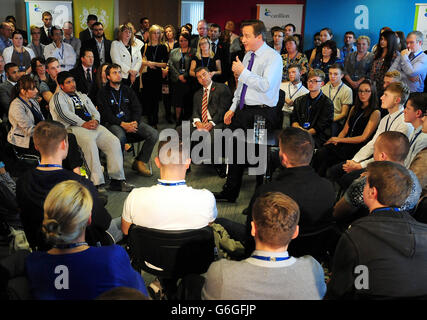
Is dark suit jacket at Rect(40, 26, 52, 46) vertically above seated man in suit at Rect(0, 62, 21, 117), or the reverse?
dark suit jacket at Rect(40, 26, 52, 46)

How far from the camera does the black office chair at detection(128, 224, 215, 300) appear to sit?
2.05 m

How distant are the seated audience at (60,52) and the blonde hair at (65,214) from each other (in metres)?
5.83

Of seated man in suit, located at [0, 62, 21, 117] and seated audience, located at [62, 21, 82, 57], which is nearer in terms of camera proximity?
seated man in suit, located at [0, 62, 21, 117]

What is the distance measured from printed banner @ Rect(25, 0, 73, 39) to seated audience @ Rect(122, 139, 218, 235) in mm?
7598

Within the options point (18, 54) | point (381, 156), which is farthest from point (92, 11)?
point (381, 156)

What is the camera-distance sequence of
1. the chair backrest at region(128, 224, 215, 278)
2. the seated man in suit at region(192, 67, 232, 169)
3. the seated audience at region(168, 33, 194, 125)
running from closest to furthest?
1. the chair backrest at region(128, 224, 215, 278)
2. the seated man in suit at region(192, 67, 232, 169)
3. the seated audience at region(168, 33, 194, 125)

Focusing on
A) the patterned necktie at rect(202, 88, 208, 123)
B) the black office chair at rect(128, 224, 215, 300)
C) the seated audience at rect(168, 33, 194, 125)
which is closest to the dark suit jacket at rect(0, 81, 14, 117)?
the patterned necktie at rect(202, 88, 208, 123)

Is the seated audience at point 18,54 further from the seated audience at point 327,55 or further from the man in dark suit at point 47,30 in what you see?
the seated audience at point 327,55

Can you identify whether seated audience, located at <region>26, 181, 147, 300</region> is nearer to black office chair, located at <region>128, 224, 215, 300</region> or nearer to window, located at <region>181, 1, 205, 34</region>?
black office chair, located at <region>128, 224, 215, 300</region>

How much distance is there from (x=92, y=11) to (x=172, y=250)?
7826 millimetres

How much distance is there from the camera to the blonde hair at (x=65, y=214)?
166cm

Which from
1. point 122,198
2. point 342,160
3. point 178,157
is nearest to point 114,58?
point 122,198
